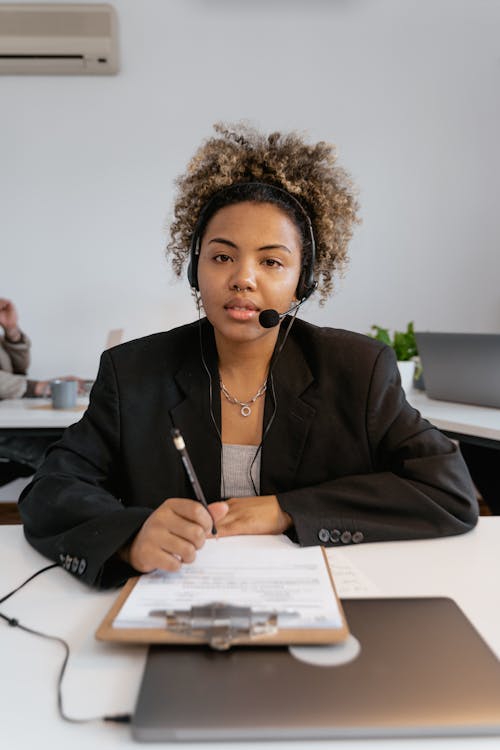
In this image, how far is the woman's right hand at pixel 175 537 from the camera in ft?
2.38

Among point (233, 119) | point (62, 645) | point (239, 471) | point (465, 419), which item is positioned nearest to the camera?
point (62, 645)

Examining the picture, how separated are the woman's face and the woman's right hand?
441 millimetres

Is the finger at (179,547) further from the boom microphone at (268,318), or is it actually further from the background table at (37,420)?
the background table at (37,420)

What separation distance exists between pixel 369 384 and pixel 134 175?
247 cm

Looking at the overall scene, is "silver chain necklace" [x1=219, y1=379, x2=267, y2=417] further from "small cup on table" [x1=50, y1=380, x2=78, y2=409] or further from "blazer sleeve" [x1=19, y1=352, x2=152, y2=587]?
"small cup on table" [x1=50, y1=380, x2=78, y2=409]

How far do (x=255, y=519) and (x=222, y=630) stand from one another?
1.05 feet

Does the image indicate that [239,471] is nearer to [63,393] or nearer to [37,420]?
[37,420]

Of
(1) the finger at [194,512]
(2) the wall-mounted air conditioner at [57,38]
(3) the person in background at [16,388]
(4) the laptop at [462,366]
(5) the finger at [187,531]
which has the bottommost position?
(3) the person in background at [16,388]

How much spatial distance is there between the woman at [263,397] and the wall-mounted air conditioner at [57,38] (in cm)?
218

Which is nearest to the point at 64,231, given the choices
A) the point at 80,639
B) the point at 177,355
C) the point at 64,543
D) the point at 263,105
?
the point at 263,105

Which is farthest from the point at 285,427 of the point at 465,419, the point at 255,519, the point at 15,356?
the point at 15,356

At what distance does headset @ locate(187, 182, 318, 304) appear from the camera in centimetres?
117

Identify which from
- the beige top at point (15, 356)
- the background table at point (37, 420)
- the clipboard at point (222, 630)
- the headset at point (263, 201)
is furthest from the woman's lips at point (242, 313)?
the beige top at point (15, 356)

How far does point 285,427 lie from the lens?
3.81ft
